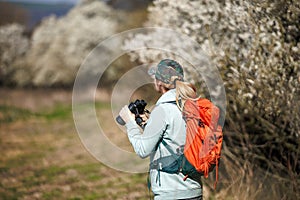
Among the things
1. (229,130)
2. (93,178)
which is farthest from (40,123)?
(229,130)

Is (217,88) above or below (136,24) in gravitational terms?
below

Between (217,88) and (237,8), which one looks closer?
(237,8)

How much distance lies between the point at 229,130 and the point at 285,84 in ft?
7.11

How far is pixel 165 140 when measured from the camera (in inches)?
142

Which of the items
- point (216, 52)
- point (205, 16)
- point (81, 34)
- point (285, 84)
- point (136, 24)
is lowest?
point (285, 84)

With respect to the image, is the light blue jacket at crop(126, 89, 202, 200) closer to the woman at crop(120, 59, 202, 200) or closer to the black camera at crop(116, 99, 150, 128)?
the woman at crop(120, 59, 202, 200)

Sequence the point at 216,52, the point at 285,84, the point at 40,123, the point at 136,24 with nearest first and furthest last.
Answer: the point at 285,84 < the point at 216,52 < the point at 40,123 < the point at 136,24

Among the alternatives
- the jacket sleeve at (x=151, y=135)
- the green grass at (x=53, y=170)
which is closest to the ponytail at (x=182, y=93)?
the jacket sleeve at (x=151, y=135)

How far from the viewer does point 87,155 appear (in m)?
12.1

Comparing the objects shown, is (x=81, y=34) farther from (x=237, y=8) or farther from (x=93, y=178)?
(x=237, y=8)

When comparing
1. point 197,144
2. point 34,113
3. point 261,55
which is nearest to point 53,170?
point 261,55

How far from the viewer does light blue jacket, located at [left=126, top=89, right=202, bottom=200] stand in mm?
3512

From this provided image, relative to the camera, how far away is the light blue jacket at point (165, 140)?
3.51 metres

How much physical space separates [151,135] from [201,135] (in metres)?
0.36
